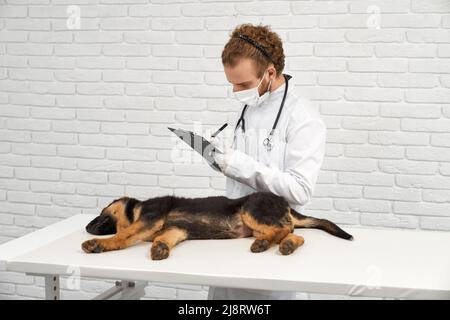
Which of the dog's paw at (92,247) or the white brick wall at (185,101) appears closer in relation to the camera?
the dog's paw at (92,247)

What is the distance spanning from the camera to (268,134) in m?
2.20

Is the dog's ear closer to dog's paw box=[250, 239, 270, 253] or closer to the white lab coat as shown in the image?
the white lab coat

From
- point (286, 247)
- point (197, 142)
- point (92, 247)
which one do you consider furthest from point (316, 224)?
point (92, 247)

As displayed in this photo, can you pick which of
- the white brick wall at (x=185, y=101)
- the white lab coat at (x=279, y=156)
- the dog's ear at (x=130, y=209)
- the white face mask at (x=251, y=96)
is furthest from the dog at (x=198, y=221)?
the white brick wall at (x=185, y=101)

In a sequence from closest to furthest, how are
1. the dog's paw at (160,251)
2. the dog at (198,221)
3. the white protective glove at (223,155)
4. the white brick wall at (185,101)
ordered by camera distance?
1. the dog's paw at (160,251)
2. the dog at (198,221)
3. the white protective glove at (223,155)
4. the white brick wall at (185,101)

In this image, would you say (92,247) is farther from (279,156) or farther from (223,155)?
(279,156)

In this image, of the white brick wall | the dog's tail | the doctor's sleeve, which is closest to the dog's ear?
the doctor's sleeve

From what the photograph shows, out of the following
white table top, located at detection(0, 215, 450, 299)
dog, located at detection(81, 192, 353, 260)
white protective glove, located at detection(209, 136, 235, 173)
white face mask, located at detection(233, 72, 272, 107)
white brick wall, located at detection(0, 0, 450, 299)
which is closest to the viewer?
white table top, located at detection(0, 215, 450, 299)

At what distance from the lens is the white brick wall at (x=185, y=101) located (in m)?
2.98

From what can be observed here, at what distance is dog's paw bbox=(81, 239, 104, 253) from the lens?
1.75 m

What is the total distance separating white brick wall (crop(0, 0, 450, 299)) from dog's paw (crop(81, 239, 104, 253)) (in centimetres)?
158

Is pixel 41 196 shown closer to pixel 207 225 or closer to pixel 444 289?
pixel 207 225

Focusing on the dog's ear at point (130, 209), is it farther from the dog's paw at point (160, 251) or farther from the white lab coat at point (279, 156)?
the white lab coat at point (279, 156)

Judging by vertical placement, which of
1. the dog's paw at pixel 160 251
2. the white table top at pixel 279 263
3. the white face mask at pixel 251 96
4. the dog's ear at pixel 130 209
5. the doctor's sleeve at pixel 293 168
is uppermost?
the white face mask at pixel 251 96
